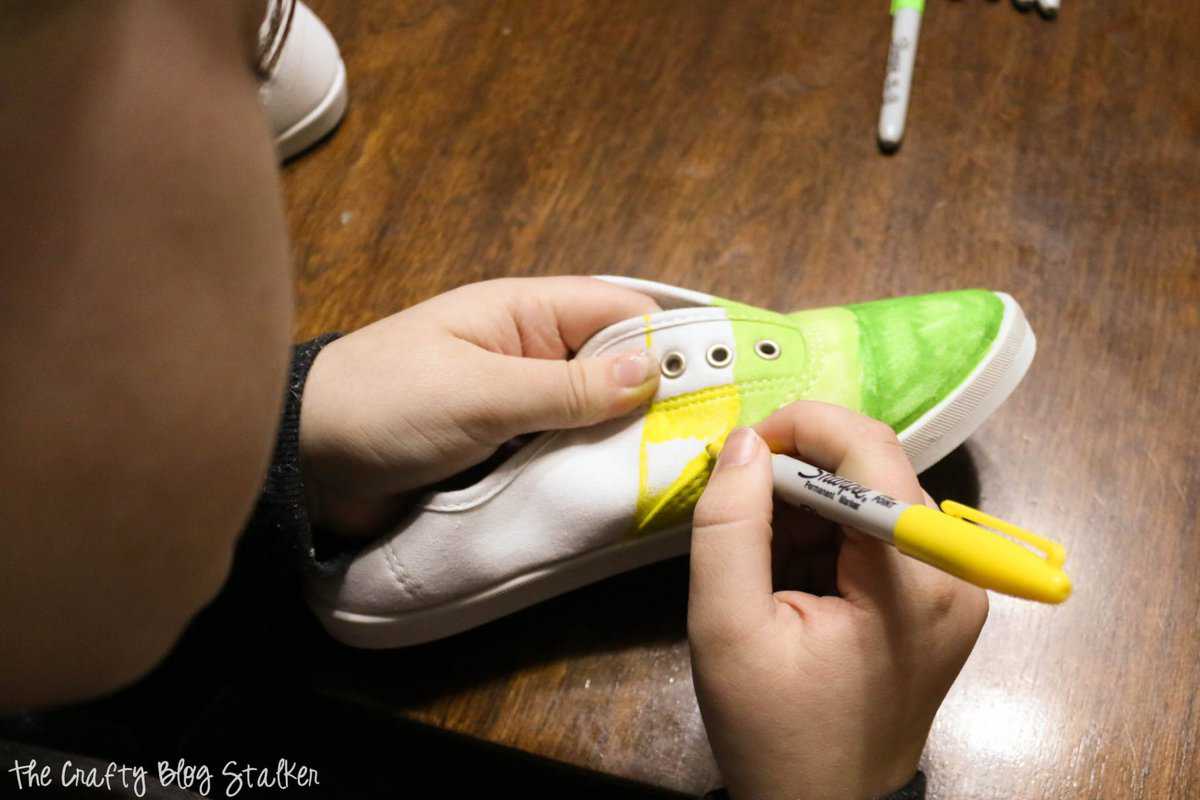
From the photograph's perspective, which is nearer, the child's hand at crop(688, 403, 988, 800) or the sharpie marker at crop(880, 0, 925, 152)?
the child's hand at crop(688, 403, 988, 800)

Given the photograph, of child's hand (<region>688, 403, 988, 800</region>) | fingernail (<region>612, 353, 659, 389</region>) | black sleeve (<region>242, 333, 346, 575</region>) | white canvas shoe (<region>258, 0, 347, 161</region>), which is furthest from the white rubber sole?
child's hand (<region>688, 403, 988, 800</region>)

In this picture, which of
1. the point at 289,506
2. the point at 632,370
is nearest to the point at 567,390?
the point at 632,370

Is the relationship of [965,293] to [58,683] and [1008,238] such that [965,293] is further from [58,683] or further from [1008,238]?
[58,683]

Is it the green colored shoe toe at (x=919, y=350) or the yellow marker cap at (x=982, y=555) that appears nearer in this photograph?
the yellow marker cap at (x=982, y=555)

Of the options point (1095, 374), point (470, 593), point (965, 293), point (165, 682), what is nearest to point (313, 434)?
point (470, 593)

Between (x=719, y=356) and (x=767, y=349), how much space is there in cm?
3

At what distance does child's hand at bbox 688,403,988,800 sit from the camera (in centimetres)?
37

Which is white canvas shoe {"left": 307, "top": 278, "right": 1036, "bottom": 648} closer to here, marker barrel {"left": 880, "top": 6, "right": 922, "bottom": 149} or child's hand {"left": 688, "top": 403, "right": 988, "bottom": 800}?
child's hand {"left": 688, "top": 403, "right": 988, "bottom": 800}

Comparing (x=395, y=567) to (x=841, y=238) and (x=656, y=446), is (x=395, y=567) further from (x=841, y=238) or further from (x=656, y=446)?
(x=841, y=238)

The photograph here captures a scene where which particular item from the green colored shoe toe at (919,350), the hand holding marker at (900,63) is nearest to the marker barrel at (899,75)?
the hand holding marker at (900,63)

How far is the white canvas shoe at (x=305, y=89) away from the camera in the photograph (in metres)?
0.70

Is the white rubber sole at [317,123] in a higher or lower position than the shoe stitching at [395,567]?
higher

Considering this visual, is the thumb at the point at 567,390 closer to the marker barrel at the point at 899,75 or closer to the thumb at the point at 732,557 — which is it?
the thumb at the point at 732,557

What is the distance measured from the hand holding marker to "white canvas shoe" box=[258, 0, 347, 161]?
454 millimetres
